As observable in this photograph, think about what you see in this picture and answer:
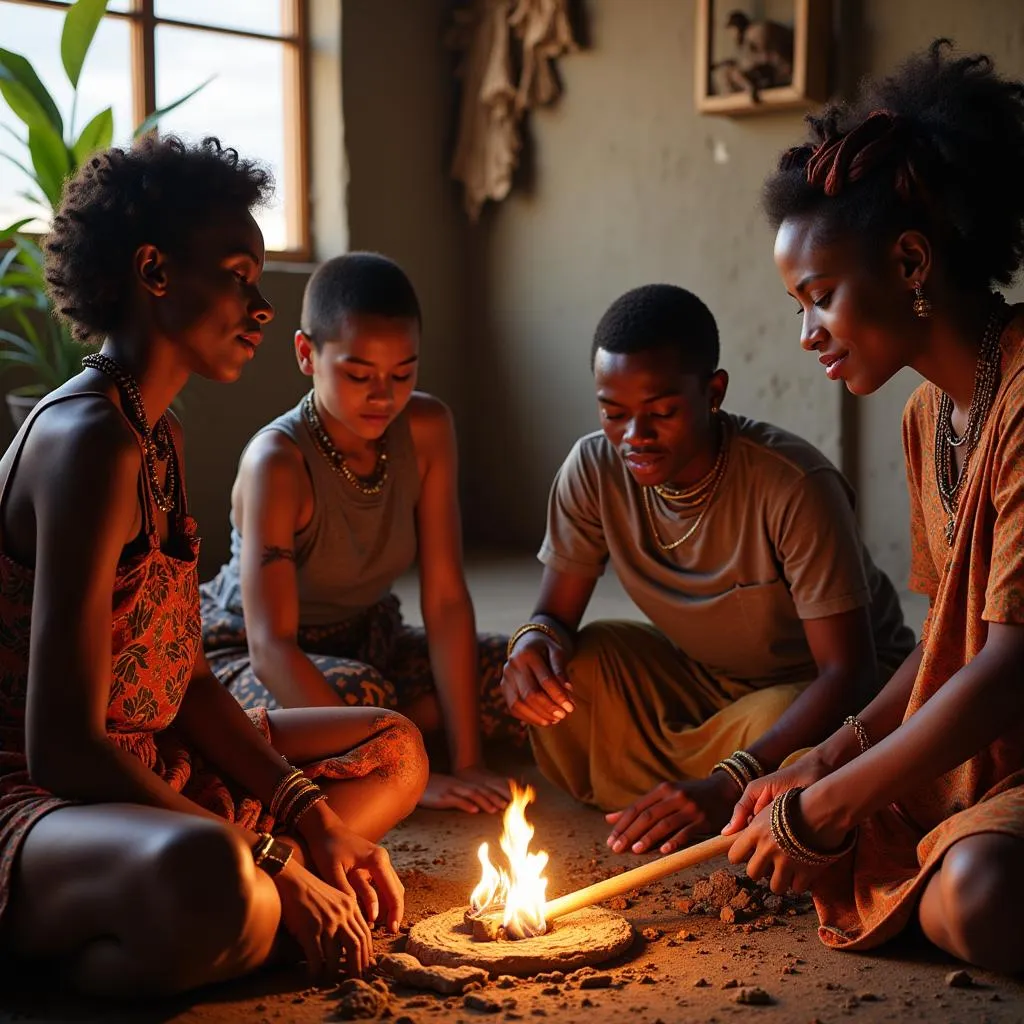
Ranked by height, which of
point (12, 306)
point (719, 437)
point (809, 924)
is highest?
point (12, 306)

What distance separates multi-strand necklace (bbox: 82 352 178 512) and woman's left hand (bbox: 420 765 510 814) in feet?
4.18

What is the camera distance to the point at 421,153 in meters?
7.49

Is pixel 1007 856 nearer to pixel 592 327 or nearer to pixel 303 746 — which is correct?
pixel 303 746

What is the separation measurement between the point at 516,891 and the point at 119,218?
1350mm

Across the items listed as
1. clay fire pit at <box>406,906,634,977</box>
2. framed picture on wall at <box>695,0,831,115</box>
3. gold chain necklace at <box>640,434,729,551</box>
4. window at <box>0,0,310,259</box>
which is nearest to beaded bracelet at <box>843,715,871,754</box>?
clay fire pit at <box>406,906,634,977</box>

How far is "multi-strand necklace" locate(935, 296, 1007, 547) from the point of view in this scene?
95.0 inches

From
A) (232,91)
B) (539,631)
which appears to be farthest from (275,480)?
(232,91)

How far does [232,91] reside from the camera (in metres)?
6.82

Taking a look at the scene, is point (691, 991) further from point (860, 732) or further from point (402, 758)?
point (402, 758)

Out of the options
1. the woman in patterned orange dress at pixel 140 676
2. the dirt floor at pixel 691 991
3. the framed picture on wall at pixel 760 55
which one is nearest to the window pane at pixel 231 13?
the framed picture on wall at pixel 760 55

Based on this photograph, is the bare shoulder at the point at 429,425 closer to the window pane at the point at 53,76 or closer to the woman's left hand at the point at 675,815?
the woman's left hand at the point at 675,815

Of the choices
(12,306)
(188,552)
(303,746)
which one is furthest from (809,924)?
(12,306)

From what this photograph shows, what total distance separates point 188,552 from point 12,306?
155 inches

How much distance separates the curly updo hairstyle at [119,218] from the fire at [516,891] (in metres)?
1.14
